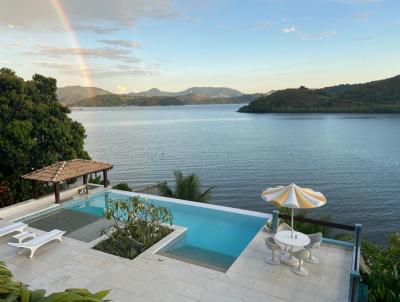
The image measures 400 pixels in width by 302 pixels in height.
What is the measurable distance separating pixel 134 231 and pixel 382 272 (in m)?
6.76

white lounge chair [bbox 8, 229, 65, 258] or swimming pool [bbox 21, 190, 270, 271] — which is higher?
white lounge chair [bbox 8, 229, 65, 258]

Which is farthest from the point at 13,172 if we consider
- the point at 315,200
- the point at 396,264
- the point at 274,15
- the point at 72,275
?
the point at 274,15

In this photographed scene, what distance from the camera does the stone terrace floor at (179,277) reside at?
22.0 feet

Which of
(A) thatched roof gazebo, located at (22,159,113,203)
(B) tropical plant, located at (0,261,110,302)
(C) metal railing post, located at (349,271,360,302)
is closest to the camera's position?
(B) tropical plant, located at (0,261,110,302)

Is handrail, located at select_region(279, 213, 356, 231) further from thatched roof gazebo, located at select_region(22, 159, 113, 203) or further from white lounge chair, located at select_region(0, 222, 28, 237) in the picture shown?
thatched roof gazebo, located at select_region(22, 159, 113, 203)

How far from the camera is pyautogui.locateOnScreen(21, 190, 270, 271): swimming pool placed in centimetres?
927

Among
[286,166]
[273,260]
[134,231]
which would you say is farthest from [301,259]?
[286,166]

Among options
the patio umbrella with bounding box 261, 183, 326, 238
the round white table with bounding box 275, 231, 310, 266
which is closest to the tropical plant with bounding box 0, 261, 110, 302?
the patio umbrella with bounding box 261, 183, 326, 238

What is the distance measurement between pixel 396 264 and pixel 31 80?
18.8 meters

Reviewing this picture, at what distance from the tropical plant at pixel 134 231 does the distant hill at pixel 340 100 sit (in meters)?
95.8

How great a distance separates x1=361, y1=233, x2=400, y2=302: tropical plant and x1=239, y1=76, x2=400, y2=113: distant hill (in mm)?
92856

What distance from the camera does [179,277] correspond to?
7.41m

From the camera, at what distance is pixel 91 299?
4.99 feet

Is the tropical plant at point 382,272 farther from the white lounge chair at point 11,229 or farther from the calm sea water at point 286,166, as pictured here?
the white lounge chair at point 11,229
